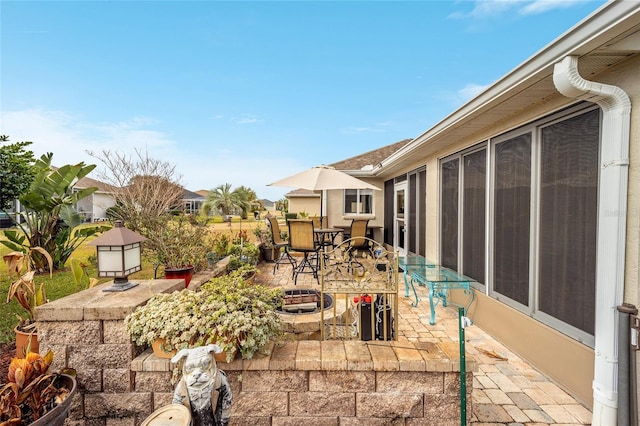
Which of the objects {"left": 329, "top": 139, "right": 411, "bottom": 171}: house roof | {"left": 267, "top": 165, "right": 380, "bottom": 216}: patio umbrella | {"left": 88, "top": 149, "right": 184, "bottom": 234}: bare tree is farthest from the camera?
{"left": 329, "top": 139, "right": 411, "bottom": 171}: house roof

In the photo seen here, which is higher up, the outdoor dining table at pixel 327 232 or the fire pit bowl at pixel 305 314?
the outdoor dining table at pixel 327 232

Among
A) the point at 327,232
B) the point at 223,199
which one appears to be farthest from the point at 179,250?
the point at 223,199

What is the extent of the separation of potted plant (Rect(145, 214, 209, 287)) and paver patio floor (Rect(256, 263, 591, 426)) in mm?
3322

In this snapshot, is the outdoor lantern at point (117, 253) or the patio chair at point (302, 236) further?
the patio chair at point (302, 236)

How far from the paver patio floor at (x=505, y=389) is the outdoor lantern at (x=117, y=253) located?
3352 millimetres

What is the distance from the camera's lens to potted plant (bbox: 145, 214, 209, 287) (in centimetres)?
453

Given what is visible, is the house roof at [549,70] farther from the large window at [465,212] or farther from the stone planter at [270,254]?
the stone planter at [270,254]

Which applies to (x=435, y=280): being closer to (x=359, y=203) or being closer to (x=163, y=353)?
(x=163, y=353)

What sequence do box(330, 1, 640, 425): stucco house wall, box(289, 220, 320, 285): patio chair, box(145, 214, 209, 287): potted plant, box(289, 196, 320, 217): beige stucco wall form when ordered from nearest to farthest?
box(330, 1, 640, 425): stucco house wall, box(145, 214, 209, 287): potted plant, box(289, 220, 320, 285): patio chair, box(289, 196, 320, 217): beige stucco wall

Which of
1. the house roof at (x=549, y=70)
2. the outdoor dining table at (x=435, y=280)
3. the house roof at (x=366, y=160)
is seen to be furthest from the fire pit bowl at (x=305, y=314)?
the house roof at (x=366, y=160)

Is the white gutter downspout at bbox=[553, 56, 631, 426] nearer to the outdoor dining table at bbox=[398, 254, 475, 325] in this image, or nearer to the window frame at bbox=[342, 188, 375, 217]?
the outdoor dining table at bbox=[398, 254, 475, 325]

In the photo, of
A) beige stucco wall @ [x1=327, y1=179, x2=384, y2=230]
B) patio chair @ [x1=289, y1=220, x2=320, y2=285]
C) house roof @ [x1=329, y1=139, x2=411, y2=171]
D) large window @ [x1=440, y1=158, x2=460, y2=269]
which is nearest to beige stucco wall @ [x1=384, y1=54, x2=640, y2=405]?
large window @ [x1=440, y1=158, x2=460, y2=269]

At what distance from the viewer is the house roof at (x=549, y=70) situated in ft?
6.54

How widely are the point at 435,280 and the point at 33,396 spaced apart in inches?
181
